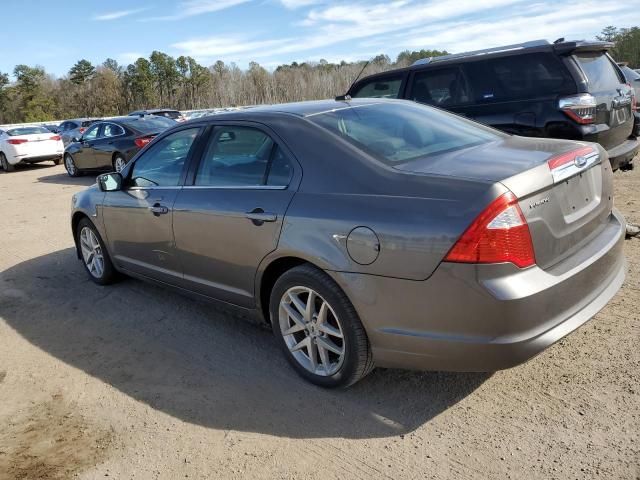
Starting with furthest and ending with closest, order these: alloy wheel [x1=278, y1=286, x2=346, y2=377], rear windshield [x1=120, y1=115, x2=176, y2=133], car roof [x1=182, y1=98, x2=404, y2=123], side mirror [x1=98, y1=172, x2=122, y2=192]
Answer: rear windshield [x1=120, y1=115, x2=176, y2=133] → side mirror [x1=98, y1=172, x2=122, y2=192] → car roof [x1=182, y1=98, x2=404, y2=123] → alloy wheel [x1=278, y1=286, x2=346, y2=377]

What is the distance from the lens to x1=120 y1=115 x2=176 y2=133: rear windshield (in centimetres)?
1298

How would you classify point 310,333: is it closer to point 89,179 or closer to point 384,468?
point 384,468

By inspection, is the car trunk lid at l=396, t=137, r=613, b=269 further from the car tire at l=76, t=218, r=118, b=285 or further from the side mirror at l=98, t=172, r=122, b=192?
the car tire at l=76, t=218, r=118, b=285

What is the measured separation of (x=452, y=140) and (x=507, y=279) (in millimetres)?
1280

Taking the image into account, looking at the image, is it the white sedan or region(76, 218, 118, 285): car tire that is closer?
region(76, 218, 118, 285): car tire

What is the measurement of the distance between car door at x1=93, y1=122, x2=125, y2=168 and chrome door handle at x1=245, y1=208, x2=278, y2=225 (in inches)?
422

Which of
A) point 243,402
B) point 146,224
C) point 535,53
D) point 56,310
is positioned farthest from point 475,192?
point 535,53

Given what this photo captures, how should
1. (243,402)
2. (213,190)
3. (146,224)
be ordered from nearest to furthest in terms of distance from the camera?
(243,402) < (213,190) < (146,224)

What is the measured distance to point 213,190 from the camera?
3809mm

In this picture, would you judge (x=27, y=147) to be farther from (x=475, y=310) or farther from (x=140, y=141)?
(x=475, y=310)

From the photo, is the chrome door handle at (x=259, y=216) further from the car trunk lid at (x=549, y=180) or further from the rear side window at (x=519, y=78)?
the rear side window at (x=519, y=78)

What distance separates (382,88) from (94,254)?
4.78 metres

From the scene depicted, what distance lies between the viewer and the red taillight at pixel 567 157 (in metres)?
2.80

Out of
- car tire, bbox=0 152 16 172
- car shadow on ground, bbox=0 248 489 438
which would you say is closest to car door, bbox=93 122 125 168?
car tire, bbox=0 152 16 172
